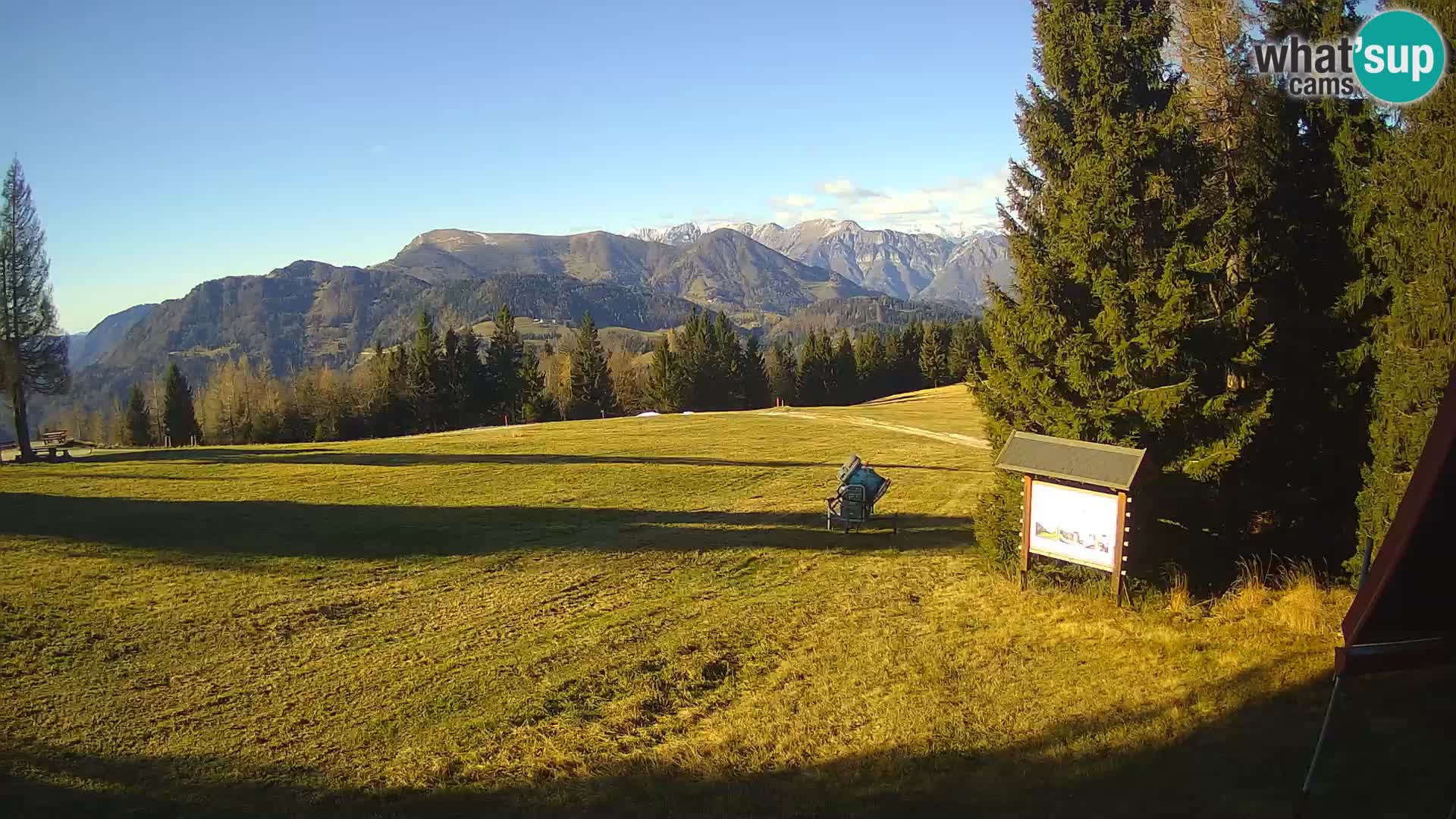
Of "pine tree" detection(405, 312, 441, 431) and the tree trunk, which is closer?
the tree trunk

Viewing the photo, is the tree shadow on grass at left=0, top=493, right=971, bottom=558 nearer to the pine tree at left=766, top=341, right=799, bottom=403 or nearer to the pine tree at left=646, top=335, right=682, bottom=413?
the pine tree at left=646, top=335, right=682, bottom=413

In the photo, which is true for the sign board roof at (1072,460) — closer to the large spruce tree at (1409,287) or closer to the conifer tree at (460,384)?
the large spruce tree at (1409,287)

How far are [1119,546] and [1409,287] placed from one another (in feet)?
16.1

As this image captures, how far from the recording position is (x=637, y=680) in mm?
11516

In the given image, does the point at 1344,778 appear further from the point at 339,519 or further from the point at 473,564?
the point at 339,519

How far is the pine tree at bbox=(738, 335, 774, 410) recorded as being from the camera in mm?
90688

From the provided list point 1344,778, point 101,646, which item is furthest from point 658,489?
point 1344,778

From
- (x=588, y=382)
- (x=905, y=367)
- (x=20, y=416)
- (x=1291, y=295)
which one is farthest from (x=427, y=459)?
(x=905, y=367)

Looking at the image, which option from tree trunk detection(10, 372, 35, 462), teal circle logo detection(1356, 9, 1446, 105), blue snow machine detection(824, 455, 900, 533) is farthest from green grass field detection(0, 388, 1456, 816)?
tree trunk detection(10, 372, 35, 462)

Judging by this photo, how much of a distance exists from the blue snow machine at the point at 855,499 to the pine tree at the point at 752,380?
6841 centimetres

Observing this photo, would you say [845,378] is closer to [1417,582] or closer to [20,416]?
[20,416]

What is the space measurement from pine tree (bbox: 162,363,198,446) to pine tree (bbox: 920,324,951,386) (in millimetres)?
77204

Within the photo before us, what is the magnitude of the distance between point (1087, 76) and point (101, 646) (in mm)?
17396

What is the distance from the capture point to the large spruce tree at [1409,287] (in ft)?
31.1
